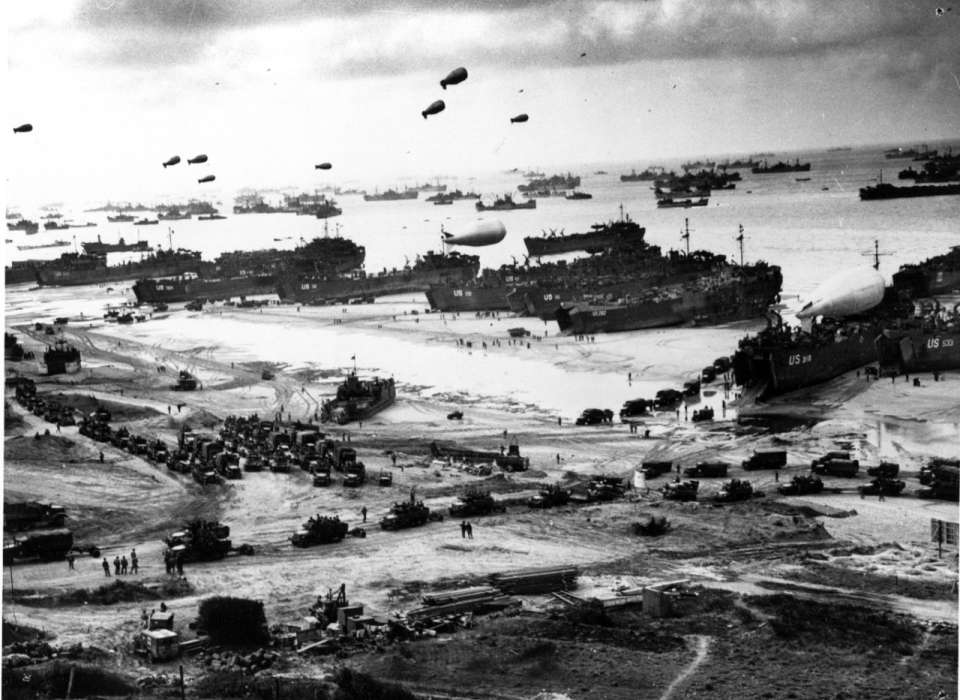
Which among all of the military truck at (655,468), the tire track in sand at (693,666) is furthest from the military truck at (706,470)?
the tire track in sand at (693,666)

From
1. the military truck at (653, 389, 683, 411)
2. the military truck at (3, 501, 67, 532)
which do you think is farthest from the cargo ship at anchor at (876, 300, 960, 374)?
the military truck at (3, 501, 67, 532)

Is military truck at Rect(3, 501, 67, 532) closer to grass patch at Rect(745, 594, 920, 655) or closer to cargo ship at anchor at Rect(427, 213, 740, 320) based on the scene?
grass patch at Rect(745, 594, 920, 655)

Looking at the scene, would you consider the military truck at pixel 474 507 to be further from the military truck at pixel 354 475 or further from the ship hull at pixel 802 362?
the ship hull at pixel 802 362

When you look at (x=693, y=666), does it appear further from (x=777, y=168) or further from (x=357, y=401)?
(x=777, y=168)

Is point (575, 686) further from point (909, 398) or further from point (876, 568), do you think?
point (909, 398)

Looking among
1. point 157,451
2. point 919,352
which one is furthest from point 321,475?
point 919,352

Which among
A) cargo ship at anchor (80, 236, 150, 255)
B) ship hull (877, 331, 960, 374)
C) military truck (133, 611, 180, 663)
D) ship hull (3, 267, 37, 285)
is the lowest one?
military truck (133, 611, 180, 663)

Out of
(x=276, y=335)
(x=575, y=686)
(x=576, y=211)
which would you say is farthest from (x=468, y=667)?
(x=576, y=211)
